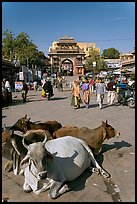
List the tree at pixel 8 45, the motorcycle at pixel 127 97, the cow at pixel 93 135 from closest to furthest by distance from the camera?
the cow at pixel 93 135 < the motorcycle at pixel 127 97 < the tree at pixel 8 45

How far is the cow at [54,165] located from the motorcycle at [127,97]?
930 centimetres

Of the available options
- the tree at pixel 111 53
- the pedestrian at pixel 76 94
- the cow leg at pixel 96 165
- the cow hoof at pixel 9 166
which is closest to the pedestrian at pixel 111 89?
the pedestrian at pixel 76 94

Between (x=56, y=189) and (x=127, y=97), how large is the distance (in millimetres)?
10867

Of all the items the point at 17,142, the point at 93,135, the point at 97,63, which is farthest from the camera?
the point at 97,63

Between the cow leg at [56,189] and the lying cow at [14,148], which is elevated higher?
the lying cow at [14,148]

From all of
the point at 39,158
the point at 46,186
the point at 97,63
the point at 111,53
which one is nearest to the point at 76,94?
the point at 46,186

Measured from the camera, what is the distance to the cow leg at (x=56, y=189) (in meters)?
4.03

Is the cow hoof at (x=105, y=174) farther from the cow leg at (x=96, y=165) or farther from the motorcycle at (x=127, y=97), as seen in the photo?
the motorcycle at (x=127, y=97)

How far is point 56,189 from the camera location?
161 inches

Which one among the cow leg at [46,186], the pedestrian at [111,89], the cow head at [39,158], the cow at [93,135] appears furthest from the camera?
the pedestrian at [111,89]

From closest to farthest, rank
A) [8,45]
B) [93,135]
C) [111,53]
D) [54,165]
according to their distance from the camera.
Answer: [54,165] → [93,135] → [8,45] → [111,53]

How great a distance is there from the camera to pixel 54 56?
243ft

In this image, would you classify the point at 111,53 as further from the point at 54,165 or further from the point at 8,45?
the point at 54,165

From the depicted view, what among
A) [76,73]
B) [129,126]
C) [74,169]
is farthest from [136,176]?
[76,73]
